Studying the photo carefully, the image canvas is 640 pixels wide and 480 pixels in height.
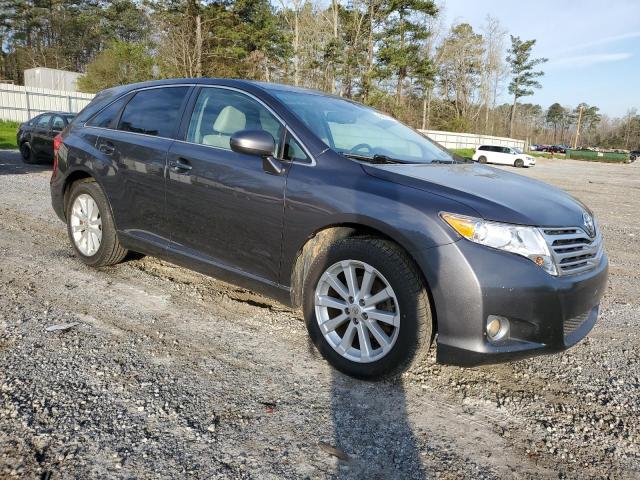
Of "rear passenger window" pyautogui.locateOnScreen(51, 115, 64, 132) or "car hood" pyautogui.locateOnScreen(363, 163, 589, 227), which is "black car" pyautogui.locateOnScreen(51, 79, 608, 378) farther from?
"rear passenger window" pyautogui.locateOnScreen(51, 115, 64, 132)

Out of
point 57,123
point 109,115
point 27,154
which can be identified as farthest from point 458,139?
point 109,115

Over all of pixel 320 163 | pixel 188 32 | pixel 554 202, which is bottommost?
pixel 554 202

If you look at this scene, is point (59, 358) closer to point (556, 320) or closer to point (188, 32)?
point (556, 320)

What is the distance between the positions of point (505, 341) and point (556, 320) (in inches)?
11.1

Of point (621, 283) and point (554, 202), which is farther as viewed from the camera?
point (621, 283)

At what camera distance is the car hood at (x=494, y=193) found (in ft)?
8.22

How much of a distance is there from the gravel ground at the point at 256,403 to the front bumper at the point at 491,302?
1.15 ft

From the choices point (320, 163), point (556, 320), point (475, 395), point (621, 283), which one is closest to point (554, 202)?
point (556, 320)

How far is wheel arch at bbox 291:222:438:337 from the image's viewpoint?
257 cm

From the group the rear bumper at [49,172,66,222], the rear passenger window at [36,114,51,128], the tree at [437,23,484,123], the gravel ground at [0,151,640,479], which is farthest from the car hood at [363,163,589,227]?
the tree at [437,23,484,123]

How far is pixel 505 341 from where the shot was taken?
2471 millimetres

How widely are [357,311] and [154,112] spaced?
2.44 metres

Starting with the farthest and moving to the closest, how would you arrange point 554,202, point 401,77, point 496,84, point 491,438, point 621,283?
1. point 496,84
2. point 401,77
3. point 621,283
4. point 554,202
5. point 491,438

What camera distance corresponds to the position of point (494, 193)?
2.73 meters
